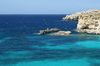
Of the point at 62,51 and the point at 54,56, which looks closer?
the point at 54,56

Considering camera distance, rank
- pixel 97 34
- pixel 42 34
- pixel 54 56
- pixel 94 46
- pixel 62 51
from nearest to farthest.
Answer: pixel 54 56 → pixel 62 51 → pixel 94 46 → pixel 97 34 → pixel 42 34

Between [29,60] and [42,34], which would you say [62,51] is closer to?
[29,60]

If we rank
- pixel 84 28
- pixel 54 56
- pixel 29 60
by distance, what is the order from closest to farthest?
pixel 29 60
pixel 54 56
pixel 84 28

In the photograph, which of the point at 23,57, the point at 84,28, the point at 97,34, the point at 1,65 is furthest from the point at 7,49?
the point at 84,28

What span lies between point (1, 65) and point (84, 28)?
165ft

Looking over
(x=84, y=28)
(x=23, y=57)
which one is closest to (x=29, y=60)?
(x=23, y=57)

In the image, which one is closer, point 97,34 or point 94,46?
point 94,46

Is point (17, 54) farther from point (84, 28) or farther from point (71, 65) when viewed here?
point (84, 28)

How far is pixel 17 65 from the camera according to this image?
33.8 metres

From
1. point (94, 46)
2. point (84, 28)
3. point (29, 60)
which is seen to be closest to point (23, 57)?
point (29, 60)

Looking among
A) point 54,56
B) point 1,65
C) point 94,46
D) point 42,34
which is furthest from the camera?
point 42,34

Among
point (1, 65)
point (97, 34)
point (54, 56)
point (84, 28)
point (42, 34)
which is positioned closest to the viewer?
point (1, 65)

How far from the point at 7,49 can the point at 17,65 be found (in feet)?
45.7

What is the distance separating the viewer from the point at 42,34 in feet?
234
